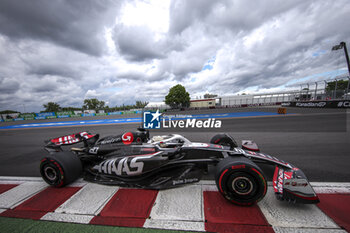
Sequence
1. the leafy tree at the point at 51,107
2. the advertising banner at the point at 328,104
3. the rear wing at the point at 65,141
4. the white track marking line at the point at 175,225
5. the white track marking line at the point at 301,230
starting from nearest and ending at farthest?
the white track marking line at the point at 301,230, the white track marking line at the point at 175,225, the rear wing at the point at 65,141, the advertising banner at the point at 328,104, the leafy tree at the point at 51,107

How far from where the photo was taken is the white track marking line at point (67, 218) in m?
1.56

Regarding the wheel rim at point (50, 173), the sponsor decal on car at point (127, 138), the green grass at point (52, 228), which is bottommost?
the green grass at point (52, 228)

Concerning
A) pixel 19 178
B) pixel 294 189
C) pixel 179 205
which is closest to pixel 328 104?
pixel 294 189

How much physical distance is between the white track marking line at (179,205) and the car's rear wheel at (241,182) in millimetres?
413

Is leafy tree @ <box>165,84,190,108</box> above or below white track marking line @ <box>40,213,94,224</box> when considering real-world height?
above

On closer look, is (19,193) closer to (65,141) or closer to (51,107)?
(65,141)

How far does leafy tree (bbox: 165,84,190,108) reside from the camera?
1622 inches

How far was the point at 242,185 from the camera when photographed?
5.57 ft

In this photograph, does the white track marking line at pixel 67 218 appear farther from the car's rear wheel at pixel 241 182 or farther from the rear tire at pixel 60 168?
the car's rear wheel at pixel 241 182

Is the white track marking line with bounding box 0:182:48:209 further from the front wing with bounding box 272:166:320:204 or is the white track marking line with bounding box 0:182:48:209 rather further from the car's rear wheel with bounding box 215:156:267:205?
the front wing with bounding box 272:166:320:204

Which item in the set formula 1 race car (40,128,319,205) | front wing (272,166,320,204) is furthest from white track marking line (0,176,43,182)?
front wing (272,166,320,204)

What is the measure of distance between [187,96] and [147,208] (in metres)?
42.5

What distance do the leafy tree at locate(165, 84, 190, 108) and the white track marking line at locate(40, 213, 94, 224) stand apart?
39222 millimetres

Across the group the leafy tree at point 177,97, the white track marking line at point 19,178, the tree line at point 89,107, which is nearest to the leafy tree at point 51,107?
the tree line at point 89,107
